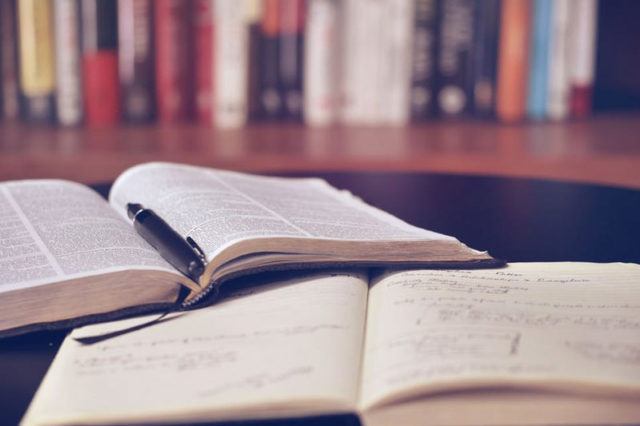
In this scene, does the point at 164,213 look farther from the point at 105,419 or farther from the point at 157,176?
the point at 105,419

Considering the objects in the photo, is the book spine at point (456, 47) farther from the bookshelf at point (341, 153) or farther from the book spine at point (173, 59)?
the book spine at point (173, 59)

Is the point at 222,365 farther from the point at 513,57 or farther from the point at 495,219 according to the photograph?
the point at 513,57

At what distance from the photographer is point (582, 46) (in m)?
1.37

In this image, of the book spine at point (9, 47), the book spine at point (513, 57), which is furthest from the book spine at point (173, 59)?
the book spine at point (513, 57)

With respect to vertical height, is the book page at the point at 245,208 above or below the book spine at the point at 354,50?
below

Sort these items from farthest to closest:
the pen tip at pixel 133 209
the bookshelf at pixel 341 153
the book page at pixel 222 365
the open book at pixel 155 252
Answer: the bookshelf at pixel 341 153
the pen tip at pixel 133 209
the open book at pixel 155 252
the book page at pixel 222 365

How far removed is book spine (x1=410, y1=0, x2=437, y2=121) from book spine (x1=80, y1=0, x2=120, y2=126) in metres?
0.48

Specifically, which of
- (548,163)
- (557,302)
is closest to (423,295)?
(557,302)

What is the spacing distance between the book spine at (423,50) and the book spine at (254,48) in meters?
0.25

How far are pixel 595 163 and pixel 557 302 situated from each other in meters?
0.65

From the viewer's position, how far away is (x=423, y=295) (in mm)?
473

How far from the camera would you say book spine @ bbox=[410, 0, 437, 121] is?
1350 mm

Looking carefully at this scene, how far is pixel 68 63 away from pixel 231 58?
0.26 metres

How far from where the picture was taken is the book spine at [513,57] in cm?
135
